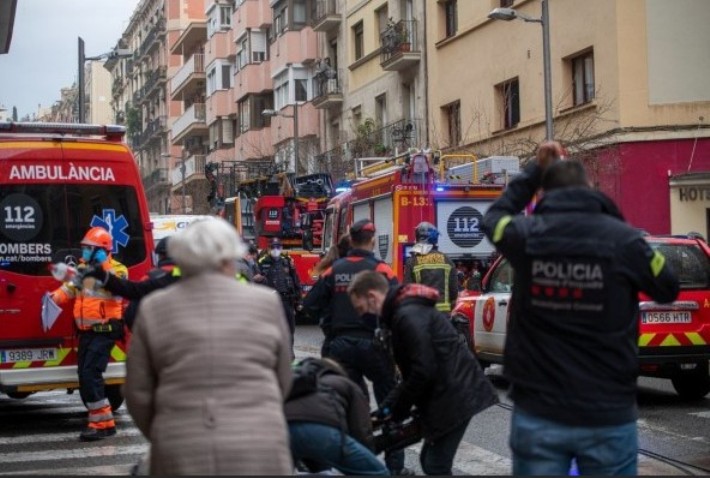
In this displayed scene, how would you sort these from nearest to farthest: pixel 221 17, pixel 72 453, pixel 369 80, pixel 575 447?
pixel 575 447 < pixel 72 453 < pixel 369 80 < pixel 221 17

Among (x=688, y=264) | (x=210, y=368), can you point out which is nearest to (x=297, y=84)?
(x=688, y=264)

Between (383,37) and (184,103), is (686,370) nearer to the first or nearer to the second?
(383,37)

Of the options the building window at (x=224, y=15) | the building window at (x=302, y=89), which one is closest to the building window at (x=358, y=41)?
the building window at (x=302, y=89)

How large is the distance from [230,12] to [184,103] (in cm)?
1324

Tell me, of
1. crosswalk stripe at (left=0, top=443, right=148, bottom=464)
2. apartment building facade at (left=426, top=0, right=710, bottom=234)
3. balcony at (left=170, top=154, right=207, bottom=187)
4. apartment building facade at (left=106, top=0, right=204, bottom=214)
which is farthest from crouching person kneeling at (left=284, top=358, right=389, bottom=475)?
apartment building facade at (left=106, top=0, right=204, bottom=214)

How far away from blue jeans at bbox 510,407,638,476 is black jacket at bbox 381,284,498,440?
1.75 metres

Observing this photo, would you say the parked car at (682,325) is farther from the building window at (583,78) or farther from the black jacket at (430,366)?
the building window at (583,78)

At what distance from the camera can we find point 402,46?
3569 centimetres

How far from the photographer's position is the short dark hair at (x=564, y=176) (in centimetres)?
488

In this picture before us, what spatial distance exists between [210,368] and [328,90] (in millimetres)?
39970

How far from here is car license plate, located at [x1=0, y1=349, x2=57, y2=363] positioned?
11.4 metres

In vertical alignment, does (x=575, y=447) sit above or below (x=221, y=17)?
below

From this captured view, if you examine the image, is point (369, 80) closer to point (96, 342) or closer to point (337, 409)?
point (96, 342)

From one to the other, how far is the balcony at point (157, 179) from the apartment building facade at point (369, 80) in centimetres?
3372
